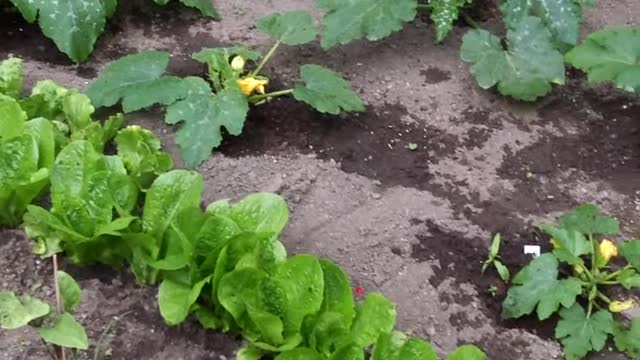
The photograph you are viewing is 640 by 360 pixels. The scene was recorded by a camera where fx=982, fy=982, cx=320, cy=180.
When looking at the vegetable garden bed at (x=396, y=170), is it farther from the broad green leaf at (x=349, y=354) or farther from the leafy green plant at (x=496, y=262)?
the broad green leaf at (x=349, y=354)

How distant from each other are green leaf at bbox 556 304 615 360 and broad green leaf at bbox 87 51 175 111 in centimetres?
140

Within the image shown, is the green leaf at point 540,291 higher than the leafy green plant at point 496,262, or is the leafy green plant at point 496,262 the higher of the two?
the green leaf at point 540,291

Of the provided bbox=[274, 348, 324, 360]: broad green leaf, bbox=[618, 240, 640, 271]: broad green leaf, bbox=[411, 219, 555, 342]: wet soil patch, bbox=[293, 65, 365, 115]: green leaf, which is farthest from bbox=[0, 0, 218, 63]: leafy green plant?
bbox=[618, 240, 640, 271]: broad green leaf

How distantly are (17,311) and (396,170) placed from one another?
134 centimetres

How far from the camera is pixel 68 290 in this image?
2400mm

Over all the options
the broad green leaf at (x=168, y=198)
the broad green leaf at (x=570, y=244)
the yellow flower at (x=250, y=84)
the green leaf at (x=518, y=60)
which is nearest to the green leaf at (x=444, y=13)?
the green leaf at (x=518, y=60)

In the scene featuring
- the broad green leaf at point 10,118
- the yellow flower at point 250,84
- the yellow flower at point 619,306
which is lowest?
the yellow flower at point 619,306

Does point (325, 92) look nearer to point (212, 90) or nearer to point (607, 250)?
point (212, 90)

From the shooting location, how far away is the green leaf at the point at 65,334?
226 centimetres

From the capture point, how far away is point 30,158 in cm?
268

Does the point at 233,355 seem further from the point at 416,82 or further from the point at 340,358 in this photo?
the point at 416,82

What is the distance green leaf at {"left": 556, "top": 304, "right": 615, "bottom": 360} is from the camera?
2617 millimetres

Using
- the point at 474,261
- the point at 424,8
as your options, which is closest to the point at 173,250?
the point at 474,261

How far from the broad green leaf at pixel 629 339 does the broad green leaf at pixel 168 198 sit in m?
1.19
